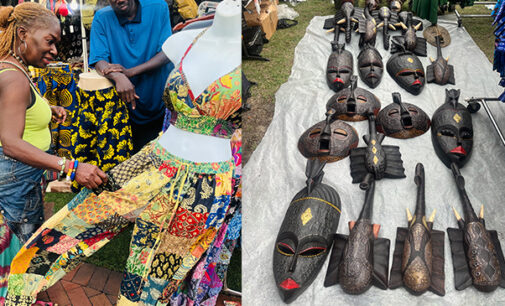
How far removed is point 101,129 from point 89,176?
0.67 feet

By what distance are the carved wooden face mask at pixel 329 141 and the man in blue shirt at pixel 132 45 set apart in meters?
1.63

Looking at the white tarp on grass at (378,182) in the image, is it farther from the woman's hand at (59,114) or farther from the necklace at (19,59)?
the necklace at (19,59)

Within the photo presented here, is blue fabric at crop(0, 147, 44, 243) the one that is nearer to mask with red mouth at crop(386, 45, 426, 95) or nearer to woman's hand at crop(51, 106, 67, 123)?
woman's hand at crop(51, 106, 67, 123)

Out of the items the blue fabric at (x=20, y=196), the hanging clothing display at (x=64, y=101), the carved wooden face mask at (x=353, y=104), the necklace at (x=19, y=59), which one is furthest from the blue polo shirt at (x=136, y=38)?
the carved wooden face mask at (x=353, y=104)

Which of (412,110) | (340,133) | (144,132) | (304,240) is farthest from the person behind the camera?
(412,110)

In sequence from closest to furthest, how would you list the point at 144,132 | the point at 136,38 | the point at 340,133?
the point at 136,38 → the point at 144,132 → the point at 340,133

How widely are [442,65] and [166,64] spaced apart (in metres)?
2.69

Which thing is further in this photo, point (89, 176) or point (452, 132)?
point (452, 132)

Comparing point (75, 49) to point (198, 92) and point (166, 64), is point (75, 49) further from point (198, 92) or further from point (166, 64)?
point (198, 92)

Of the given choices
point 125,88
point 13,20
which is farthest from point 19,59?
point 125,88

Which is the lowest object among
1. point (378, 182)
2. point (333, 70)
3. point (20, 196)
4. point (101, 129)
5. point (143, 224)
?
point (378, 182)

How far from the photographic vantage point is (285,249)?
2379 mm

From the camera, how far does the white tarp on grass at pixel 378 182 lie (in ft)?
7.91

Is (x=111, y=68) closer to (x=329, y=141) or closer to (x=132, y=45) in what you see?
(x=132, y=45)
